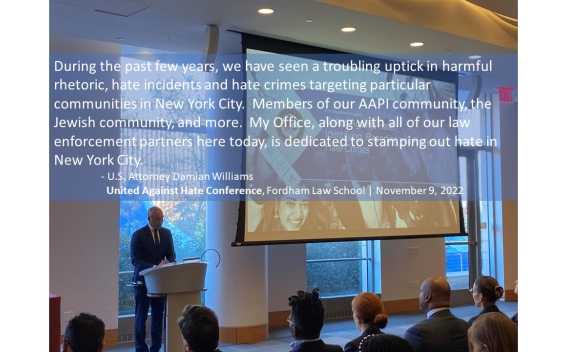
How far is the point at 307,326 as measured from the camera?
9.11ft

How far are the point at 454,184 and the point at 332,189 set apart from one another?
1.86m

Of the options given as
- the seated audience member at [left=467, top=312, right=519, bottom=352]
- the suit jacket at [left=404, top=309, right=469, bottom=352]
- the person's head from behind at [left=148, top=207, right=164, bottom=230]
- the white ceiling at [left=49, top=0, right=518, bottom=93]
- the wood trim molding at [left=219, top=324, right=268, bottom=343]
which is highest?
the white ceiling at [left=49, top=0, right=518, bottom=93]

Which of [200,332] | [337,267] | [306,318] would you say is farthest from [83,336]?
[337,267]

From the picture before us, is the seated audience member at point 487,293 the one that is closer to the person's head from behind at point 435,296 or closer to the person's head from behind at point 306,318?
the person's head from behind at point 435,296

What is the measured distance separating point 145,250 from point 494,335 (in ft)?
13.0

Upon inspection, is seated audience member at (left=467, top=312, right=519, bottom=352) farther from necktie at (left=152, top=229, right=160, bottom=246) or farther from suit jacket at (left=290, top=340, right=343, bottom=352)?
necktie at (left=152, top=229, right=160, bottom=246)

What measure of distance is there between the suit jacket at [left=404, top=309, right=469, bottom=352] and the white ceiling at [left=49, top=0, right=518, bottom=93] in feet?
9.74

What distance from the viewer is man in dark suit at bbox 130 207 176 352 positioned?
541 cm

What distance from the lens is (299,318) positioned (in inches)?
110

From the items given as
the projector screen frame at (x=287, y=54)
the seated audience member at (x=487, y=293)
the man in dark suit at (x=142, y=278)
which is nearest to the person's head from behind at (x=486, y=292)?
the seated audience member at (x=487, y=293)

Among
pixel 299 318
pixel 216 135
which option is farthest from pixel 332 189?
pixel 299 318

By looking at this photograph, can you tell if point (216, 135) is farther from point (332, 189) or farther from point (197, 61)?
point (332, 189)

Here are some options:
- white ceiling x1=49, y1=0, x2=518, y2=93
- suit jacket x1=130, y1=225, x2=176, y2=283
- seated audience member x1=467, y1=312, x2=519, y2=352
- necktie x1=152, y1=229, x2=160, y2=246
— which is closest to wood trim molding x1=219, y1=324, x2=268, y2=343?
suit jacket x1=130, y1=225, x2=176, y2=283

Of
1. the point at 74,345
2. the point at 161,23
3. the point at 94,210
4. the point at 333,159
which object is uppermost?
→ the point at 161,23
